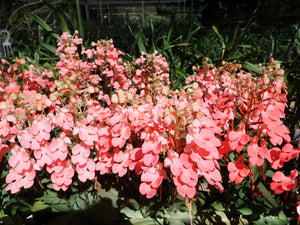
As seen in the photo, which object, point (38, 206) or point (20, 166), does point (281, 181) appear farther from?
point (38, 206)

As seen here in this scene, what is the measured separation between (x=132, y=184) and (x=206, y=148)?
0.48 metres

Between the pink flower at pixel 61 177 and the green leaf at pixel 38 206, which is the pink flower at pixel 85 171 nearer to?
the pink flower at pixel 61 177

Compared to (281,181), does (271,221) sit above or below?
below

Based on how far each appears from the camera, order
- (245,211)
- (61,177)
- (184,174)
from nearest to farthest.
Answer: (184,174) < (61,177) < (245,211)

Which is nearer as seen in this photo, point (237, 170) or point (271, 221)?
point (237, 170)

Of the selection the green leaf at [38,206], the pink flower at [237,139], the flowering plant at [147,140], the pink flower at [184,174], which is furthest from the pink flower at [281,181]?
the green leaf at [38,206]

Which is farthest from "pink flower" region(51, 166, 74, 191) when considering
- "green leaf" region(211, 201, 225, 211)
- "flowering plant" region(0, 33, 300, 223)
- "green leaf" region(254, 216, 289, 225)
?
"green leaf" region(254, 216, 289, 225)

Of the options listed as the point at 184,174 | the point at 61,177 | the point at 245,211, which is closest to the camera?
the point at 184,174

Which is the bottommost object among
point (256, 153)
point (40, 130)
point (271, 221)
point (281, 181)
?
point (271, 221)

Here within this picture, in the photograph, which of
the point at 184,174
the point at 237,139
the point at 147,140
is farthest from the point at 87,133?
the point at 237,139

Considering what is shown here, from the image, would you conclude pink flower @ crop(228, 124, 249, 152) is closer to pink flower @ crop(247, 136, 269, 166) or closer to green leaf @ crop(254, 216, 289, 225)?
pink flower @ crop(247, 136, 269, 166)

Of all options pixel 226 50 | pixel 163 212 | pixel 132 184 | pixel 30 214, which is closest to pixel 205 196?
pixel 163 212

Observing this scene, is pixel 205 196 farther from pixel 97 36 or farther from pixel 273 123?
pixel 97 36

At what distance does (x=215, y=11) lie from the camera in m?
5.81
